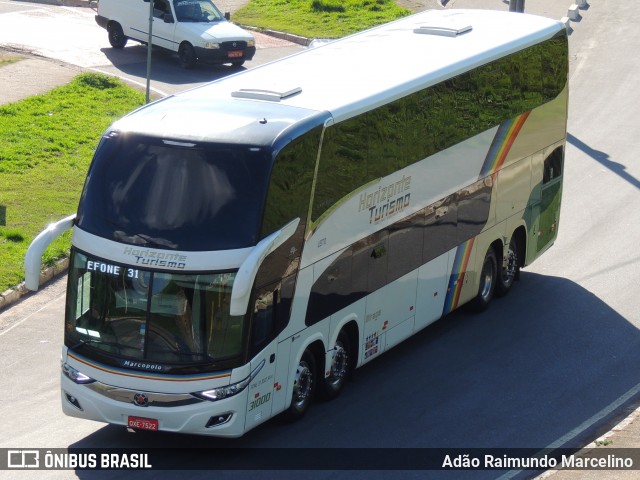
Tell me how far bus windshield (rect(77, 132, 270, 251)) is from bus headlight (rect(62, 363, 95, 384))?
1.53 m

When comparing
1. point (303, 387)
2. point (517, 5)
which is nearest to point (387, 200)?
point (303, 387)

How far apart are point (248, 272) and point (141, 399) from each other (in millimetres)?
1836

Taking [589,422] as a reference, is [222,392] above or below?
above

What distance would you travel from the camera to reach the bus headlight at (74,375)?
43.1 ft

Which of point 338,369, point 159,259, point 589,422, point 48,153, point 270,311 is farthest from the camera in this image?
point 48,153

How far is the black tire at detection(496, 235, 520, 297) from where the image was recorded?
19.8m

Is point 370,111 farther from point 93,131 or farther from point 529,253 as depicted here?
point 93,131

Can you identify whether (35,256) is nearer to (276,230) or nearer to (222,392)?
(222,392)

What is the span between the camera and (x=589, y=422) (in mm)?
15203

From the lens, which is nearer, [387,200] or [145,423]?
[145,423]

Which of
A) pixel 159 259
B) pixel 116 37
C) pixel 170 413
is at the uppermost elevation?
pixel 159 259

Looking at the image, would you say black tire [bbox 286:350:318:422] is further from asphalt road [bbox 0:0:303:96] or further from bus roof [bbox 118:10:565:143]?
asphalt road [bbox 0:0:303:96]

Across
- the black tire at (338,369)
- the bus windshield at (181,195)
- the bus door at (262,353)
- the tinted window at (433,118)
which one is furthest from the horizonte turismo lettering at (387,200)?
the bus windshield at (181,195)

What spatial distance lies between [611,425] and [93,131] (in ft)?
45.8
